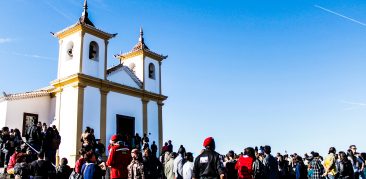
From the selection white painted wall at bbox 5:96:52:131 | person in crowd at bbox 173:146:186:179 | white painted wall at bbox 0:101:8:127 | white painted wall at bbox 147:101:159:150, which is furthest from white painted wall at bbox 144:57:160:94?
person in crowd at bbox 173:146:186:179

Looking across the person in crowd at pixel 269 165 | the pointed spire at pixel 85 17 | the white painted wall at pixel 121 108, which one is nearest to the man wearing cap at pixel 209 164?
the person in crowd at pixel 269 165

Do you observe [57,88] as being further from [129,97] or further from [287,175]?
[287,175]

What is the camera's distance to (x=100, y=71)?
22.7 meters

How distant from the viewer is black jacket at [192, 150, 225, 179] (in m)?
7.02

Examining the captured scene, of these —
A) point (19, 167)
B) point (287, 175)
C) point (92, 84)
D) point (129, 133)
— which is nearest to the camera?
point (19, 167)

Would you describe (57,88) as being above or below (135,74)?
below

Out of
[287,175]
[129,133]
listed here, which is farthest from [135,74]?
[287,175]

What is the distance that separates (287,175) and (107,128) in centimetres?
1109

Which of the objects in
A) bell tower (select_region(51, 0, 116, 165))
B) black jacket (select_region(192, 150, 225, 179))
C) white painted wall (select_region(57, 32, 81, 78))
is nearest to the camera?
black jacket (select_region(192, 150, 225, 179))

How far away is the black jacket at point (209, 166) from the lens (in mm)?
7016

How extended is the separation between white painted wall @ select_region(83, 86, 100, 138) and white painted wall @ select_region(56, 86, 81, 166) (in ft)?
2.17

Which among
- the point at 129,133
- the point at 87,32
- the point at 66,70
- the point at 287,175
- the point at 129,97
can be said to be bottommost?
the point at 287,175

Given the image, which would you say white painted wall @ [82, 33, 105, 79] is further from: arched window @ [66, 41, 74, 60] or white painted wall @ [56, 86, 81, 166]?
white painted wall @ [56, 86, 81, 166]

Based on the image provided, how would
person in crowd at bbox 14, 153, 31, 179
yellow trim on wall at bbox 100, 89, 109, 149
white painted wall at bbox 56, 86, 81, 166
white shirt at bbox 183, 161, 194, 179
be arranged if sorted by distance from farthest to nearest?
yellow trim on wall at bbox 100, 89, 109, 149 < white painted wall at bbox 56, 86, 81, 166 < white shirt at bbox 183, 161, 194, 179 < person in crowd at bbox 14, 153, 31, 179
